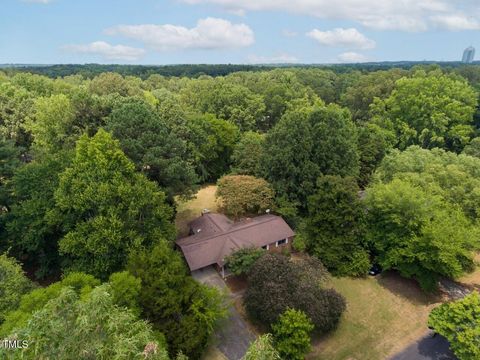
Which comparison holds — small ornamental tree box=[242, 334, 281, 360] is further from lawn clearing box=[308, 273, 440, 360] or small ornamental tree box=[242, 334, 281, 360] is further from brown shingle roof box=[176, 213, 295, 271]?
brown shingle roof box=[176, 213, 295, 271]

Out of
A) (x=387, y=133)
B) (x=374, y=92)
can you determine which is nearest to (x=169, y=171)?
(x=387, y=133)

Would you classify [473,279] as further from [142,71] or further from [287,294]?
[142,71]

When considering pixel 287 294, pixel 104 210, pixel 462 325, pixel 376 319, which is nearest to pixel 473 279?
pixel 376 319

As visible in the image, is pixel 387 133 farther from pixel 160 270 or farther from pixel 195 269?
pixel 160 270

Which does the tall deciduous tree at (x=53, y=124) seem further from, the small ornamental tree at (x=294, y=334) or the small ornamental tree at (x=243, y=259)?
the small ornamental tree at (x=294, y=334)

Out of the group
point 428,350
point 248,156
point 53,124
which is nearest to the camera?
point 428,350

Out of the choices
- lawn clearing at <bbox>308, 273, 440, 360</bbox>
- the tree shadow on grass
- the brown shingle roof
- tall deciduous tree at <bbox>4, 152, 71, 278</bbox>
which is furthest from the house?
tall deciduous tree at <bbox>4, 152, 71, 278</bbox>
